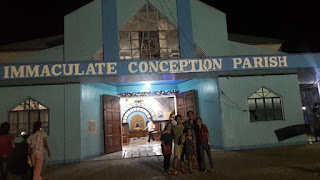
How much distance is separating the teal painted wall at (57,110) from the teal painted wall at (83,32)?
1.54m

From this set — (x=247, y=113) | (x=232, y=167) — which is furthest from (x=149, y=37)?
(x=232, y=167)

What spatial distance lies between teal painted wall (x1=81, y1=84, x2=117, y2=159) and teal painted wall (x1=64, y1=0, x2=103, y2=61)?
4.74ft

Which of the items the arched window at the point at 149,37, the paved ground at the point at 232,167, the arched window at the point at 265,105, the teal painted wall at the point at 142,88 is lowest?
the paved ground at the point at 232,167

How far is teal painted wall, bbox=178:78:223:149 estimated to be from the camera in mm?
11305

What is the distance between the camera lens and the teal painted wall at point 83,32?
11047 millimetres

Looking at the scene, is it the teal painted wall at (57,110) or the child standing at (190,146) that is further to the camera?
the teal painted wall at (57,110)

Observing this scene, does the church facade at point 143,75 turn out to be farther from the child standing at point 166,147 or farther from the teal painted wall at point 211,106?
the child standing at point 166,147

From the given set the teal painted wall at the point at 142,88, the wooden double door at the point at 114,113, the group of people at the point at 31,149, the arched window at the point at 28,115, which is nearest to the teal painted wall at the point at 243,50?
the wooden double door at the point at 114,113

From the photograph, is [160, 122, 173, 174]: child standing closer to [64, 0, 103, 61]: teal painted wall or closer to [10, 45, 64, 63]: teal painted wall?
[64, 0, 103, 61]: teal painted wall

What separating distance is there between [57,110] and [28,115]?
1.27 m

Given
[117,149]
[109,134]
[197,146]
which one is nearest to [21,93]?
[109,134]

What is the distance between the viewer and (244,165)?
797 cm

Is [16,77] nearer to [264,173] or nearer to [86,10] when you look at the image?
[86,10]

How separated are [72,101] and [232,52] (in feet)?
24.1
